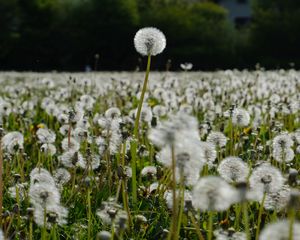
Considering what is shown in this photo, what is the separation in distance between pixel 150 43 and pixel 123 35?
26.7m

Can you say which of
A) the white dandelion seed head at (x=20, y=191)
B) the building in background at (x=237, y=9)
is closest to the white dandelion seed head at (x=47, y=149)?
the white dandelion seed head at (x=20, y=191)

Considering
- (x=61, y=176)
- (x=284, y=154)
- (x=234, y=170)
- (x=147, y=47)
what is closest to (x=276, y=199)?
(x=234, y=170)

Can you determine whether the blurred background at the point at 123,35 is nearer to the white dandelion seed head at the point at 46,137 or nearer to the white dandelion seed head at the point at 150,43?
the white dandelion seed head at the point at 46,137

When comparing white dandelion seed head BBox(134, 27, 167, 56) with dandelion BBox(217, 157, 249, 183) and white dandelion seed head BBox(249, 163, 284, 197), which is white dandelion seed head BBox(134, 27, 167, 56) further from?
white dandelion seed head BBox(249, 163, 284, 197)

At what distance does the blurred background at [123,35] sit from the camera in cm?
2825

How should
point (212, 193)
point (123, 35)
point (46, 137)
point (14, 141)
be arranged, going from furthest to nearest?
point (123, 35) < point (46, 137) < point (14, 141) < point (212, 193)

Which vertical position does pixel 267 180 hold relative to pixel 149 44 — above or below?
below

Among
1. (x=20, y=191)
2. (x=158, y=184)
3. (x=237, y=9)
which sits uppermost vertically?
(x=237, y=9)

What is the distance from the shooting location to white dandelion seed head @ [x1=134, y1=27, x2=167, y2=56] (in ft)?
8.23

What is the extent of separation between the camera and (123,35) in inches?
1142

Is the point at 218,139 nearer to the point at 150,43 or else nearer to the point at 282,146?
the point at 282,146

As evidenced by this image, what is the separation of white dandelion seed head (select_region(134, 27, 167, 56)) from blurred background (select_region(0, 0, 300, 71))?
23956mm

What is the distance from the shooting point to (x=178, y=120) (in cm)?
148

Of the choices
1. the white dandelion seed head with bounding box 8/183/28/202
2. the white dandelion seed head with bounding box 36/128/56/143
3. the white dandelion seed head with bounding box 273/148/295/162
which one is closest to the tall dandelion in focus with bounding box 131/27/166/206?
the white dandelion seed head with bounding box 8/183/28/202
